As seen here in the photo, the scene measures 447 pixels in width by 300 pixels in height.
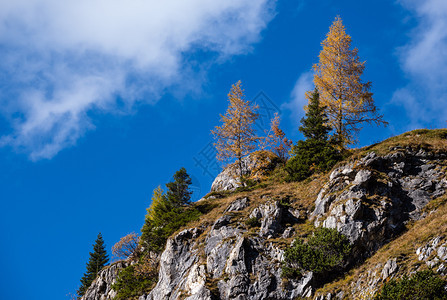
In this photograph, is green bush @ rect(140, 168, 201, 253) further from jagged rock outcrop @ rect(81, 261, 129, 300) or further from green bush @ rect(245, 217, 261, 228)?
green bush @ rect(245, 217, 261, 228)

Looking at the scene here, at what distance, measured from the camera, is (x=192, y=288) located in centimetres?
2302

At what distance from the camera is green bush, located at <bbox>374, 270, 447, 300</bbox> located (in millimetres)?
14125

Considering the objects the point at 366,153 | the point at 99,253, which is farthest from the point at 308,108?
the point at 99,253

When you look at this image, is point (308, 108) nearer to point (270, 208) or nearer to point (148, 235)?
point (270, 208)

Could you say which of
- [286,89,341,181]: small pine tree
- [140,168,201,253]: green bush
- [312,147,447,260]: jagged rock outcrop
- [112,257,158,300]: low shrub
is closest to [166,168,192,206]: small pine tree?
[140,168,201,253]: green bush

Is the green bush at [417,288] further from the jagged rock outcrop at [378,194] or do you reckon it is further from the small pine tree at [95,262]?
the small pine tree at [95,262]

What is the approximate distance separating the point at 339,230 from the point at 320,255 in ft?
6.79

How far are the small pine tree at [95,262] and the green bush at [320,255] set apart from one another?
41300mm

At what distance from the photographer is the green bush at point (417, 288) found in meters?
14.1

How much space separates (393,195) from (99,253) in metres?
47.9

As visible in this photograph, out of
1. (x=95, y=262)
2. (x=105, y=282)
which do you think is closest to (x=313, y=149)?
(x=105, y=282)

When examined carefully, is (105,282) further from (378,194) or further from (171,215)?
(378,194)

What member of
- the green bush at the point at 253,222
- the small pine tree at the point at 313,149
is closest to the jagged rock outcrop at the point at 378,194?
the small pine tree at the point at 313,149

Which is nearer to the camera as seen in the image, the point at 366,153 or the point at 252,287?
the point at 252,287
